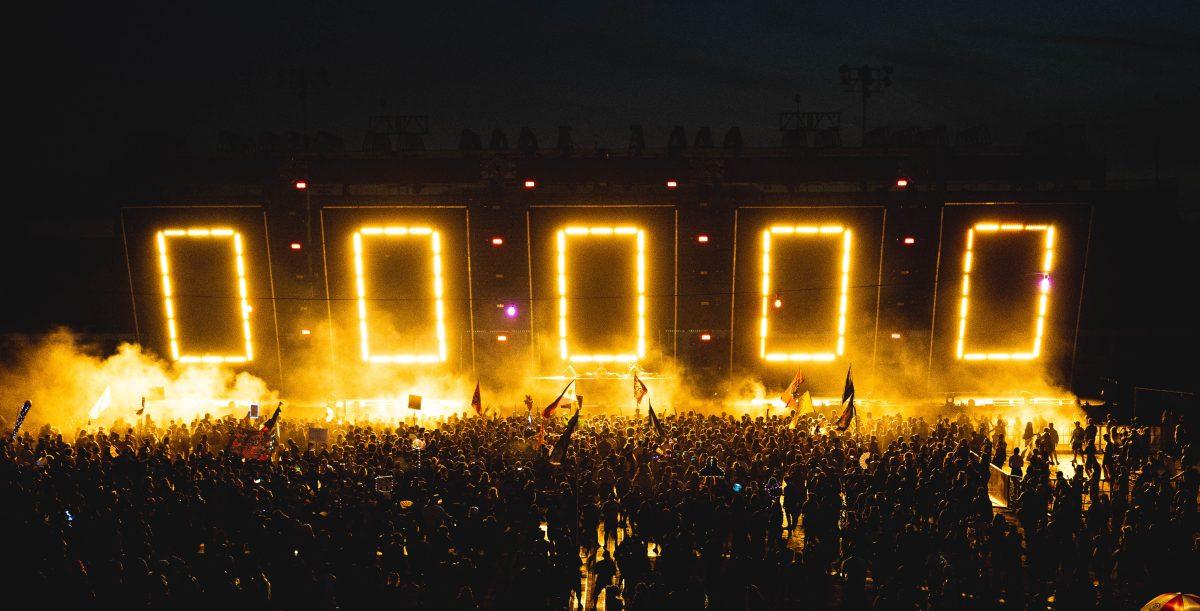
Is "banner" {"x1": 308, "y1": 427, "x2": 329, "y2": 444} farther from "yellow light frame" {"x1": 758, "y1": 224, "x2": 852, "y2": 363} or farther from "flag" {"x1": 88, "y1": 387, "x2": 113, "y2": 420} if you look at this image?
"yellow light frame" {"x1": 758, "y1": 224, "x2": 852, "y2": 363}

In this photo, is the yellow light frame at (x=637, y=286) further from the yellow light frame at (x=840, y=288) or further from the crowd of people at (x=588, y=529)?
the crowd of people at (x=588, y=529)

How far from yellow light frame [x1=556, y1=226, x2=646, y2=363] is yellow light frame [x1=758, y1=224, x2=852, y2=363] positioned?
5.42 m

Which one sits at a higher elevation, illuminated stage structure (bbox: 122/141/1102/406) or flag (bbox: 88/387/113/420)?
illuminated stage structure (bbox: 122/141/1102/406)

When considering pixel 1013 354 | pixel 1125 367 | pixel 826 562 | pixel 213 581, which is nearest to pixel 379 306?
pixel 213 581

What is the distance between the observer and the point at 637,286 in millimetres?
31688

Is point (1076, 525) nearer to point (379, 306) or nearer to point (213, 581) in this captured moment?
point (213, 581)

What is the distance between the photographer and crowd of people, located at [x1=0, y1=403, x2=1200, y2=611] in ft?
34.5

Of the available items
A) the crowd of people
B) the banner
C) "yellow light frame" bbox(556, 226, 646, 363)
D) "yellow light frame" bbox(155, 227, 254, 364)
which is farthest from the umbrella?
"yellow light frame" bbox(155, 227, 254, 364)

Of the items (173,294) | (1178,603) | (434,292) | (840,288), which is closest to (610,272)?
(434,292)

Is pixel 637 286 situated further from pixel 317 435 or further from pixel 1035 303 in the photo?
pixel 1035 303

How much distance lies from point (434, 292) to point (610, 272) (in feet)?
26.3

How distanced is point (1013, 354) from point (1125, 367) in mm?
5703

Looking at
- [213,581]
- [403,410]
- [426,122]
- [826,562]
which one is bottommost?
[403,410]

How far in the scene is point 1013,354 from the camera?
3222 centimetres
